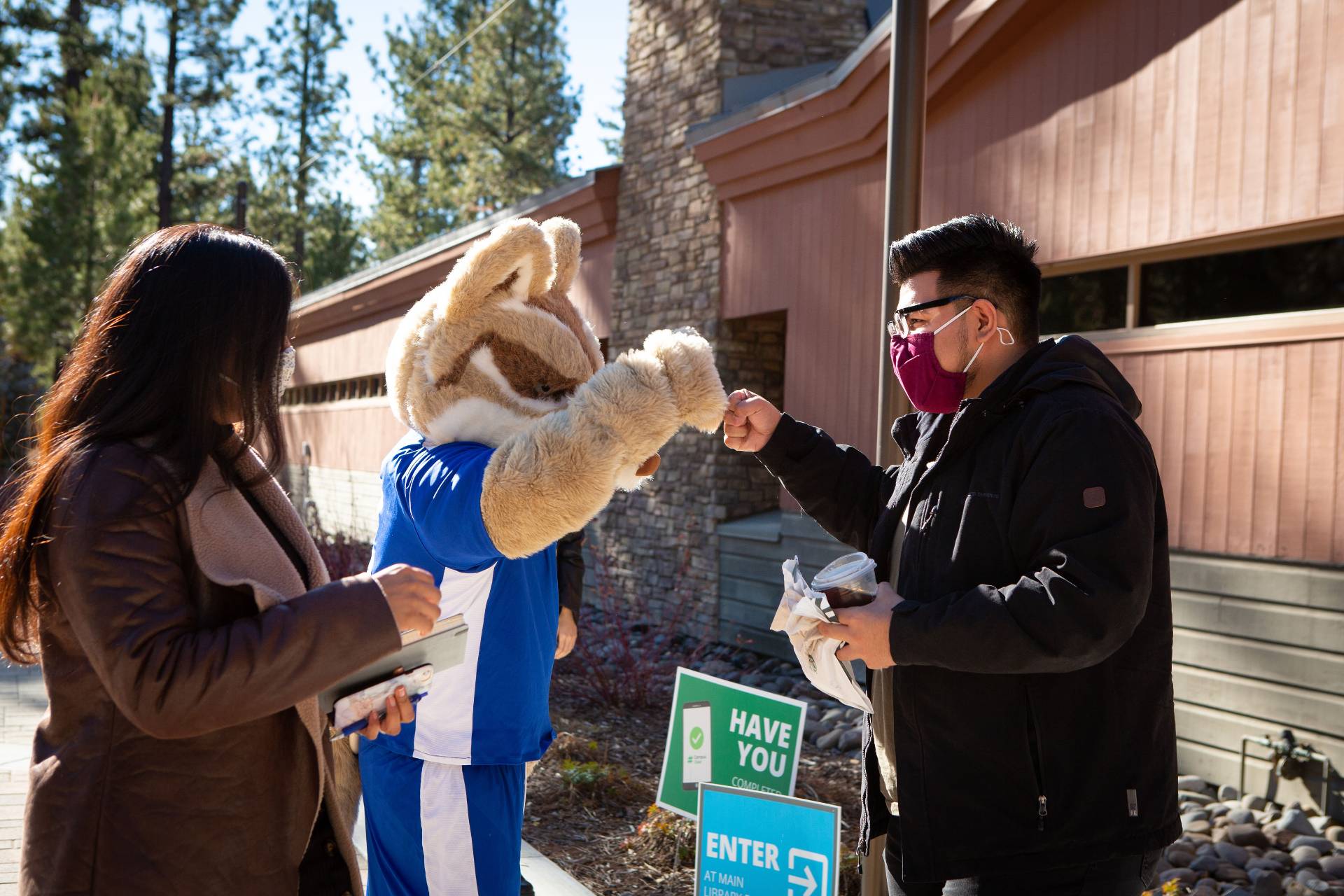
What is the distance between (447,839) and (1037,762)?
4.59 ft

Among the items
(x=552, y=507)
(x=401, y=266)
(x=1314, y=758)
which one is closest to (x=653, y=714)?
(x=1314, y=758)

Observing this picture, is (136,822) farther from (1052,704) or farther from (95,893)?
(1052,704)

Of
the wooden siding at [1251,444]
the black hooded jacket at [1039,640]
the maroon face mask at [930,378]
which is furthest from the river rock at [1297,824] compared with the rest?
the maroon face mask at [930,378]

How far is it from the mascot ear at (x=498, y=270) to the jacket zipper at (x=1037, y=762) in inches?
60.8

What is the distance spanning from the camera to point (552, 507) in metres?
2.35

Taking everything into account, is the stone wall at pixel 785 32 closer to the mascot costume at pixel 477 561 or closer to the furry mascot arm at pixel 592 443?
the mascot costume at pixel 477 561

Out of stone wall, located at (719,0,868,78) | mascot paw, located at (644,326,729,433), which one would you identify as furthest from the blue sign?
stone wall, located at (719,0,868,78)

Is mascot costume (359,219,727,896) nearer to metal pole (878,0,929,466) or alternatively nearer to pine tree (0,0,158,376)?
metal pole (878,0,929,466)

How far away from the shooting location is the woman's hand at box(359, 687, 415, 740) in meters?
1.97

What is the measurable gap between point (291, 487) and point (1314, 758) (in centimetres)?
2022

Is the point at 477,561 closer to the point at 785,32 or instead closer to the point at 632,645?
the point at 632,645

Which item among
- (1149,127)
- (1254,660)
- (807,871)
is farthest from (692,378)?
(1149,127)

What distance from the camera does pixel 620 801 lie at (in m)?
5.62

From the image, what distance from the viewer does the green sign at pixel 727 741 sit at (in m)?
4.28
